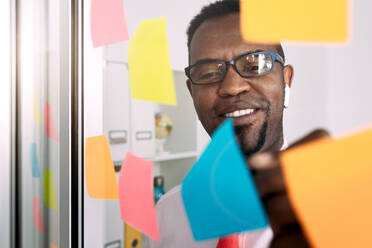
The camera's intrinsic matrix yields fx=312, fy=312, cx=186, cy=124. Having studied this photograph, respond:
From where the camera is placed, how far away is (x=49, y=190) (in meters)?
1.10

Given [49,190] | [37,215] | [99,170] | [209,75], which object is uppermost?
[209,75]

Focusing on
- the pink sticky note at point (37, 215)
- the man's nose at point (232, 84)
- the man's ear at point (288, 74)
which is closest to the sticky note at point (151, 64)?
the man's nose at point (232, 84)

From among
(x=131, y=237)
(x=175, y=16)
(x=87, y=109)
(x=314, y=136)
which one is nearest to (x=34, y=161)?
(x=87, y=109)

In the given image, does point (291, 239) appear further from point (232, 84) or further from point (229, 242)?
point (232, 84)

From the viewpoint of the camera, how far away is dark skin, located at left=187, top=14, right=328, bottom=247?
44 centimetres

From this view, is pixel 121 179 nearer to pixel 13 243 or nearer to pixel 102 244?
pixel 102 244

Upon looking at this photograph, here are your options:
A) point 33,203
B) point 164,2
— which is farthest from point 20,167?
point 164,2

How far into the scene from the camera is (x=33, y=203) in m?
1.23

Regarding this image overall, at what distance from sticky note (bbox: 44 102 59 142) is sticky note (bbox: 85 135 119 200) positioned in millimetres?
233

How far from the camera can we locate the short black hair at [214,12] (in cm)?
50

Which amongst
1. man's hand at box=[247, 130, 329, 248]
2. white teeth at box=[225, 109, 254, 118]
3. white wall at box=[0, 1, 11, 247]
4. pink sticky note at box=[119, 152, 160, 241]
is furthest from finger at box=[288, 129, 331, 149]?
white wall at box=[0, 1, 11, 247]

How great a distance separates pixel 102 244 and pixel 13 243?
631 millimetres

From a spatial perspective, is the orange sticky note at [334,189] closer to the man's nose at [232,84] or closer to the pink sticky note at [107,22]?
the man's nose at [232,84]

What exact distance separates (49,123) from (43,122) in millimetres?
63
